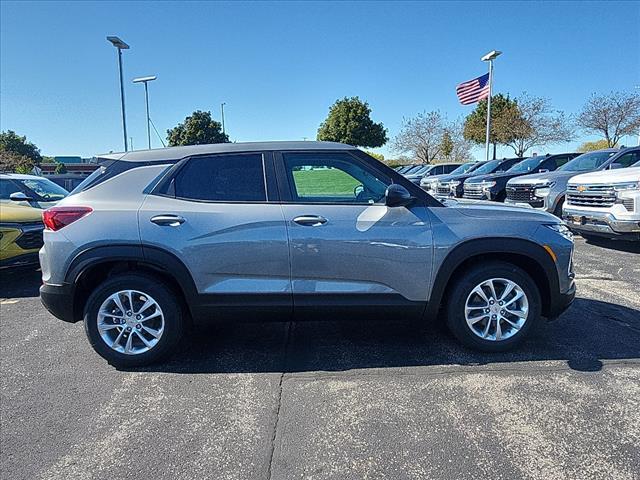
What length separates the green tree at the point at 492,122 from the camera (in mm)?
31812

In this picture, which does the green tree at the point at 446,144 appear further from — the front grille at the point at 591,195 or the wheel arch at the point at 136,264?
the wheel arch at the point at 136,264

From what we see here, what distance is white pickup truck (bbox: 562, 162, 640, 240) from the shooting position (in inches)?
261

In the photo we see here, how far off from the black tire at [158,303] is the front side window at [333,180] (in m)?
1.32

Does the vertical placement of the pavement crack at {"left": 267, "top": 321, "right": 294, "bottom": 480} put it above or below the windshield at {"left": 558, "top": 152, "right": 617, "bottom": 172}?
below

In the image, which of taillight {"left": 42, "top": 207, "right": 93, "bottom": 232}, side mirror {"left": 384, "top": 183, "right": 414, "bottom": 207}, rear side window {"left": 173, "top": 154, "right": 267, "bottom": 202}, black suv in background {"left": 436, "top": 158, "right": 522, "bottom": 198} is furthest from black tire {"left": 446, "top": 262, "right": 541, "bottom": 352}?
black suv in background {"left": 436, "top": 158, "right": 522, "bottom": 198}

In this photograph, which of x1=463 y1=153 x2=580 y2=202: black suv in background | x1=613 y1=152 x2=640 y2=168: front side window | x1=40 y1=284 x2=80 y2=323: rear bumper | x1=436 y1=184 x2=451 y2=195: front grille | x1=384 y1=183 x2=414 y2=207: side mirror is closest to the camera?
x1=384 y1=183 x2=414 y2=207: side mirror

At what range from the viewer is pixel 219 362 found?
3.48 meters

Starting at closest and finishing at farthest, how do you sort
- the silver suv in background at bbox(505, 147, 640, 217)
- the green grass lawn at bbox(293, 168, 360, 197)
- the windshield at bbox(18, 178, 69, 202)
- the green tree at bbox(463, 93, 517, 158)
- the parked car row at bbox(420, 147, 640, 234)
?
1. the green grass lawn at bbox(293, 168, 360, 197)
2. the parked car row at bbox(420, 147, 640, 234)
3. the windshield at bbox(18, 178, 69, 202)
4. the silver suv in background at bbox(505, 147, 640, 217)
5. the green tree at bbox(463, 93, 517, 158)

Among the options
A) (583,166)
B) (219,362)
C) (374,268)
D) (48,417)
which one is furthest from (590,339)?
(583,166)

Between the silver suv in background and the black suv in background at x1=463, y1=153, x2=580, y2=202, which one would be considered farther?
the black suv in background at x1=463, y1=153, x2=580, y2=202

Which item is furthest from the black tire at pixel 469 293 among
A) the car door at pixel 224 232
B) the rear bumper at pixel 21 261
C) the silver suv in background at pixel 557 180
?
the silver suv in background at pixel 557 180

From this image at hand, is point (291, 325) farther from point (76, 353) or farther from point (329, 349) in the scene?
point (76, 353)

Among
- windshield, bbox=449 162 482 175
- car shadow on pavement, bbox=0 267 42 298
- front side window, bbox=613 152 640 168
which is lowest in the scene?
car shadow on pavement, bbox=0 267 42 298

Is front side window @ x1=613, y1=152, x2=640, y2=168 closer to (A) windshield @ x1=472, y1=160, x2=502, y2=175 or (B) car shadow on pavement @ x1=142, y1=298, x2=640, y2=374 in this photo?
(A) windshield @ x1=472, y1=160, x2=502, y2=175
